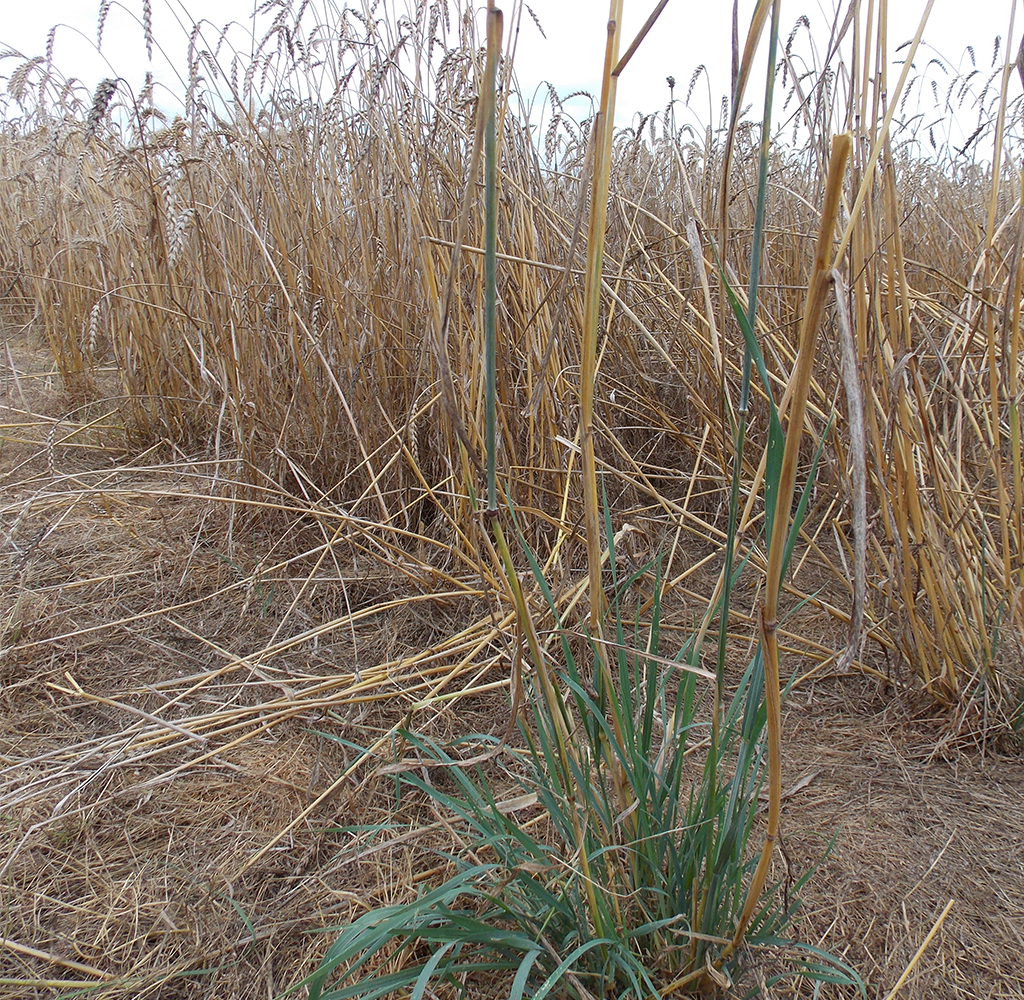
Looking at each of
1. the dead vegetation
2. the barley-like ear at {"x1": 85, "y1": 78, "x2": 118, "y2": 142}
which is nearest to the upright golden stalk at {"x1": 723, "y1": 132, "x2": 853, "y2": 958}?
the dead vegetation

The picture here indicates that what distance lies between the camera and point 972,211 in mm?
2988

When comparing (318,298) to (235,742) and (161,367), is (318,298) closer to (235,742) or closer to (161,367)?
(161,367)

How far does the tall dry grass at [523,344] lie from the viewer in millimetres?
1058

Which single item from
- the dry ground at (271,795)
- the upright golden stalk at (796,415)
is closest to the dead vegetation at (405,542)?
the dry ground at (271,795)

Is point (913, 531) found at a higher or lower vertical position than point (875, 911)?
higher

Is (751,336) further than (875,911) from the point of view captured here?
No

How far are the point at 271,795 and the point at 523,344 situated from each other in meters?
0.94

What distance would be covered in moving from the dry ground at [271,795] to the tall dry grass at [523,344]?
151 millimetres

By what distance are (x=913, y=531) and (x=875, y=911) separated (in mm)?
527

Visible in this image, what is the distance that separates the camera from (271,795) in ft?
3.54

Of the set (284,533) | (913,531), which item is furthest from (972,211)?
(284,533)

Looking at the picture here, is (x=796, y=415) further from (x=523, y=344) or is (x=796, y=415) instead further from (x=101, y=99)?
(x=101, y=99)

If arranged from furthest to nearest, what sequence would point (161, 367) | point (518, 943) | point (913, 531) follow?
point (161, 367) → point (913, 531) → point (518, 943)

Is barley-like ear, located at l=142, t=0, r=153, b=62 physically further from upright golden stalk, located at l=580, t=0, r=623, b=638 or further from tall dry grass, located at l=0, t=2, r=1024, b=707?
upright golden stalk, located at l=580, t=0, r=623, b=638
